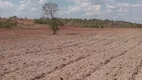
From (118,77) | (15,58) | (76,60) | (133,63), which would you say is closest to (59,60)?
(76,60)

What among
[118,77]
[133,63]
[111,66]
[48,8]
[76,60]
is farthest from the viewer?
[48,8]

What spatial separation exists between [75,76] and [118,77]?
1657mm

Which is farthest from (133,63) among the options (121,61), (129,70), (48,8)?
(48,8)

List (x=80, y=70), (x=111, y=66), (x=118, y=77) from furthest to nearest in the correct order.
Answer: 1. (x=111, y=66)
2. (x=80, y=70)
3. (x=118, y=77)

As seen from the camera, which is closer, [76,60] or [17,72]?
[17,72]

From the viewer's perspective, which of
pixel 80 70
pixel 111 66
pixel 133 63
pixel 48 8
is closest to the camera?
pixel 80 70

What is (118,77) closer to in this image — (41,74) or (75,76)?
(75,76)

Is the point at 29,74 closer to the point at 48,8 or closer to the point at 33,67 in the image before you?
the point at 33,67

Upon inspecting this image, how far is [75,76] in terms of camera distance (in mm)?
13391

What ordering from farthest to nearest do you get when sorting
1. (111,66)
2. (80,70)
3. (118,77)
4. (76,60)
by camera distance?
(76,60)
(111,66)
(80,70)
(118,77)

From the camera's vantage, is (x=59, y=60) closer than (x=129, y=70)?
No

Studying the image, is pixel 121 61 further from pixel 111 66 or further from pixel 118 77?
pixel 118 77

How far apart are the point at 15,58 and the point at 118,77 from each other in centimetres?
724

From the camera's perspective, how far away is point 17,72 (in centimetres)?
1418
